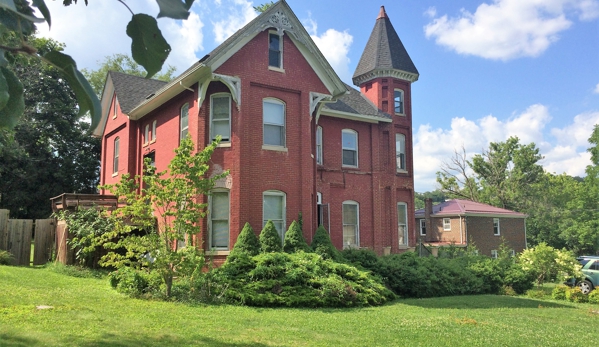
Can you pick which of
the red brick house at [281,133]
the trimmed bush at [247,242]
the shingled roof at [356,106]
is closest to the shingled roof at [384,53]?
the red brick house at [281,133]

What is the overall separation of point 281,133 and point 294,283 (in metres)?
5.96

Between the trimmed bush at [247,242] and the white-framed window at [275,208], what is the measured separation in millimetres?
1259

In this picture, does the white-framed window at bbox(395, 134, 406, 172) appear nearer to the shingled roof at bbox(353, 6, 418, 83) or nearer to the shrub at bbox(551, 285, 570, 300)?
the shingled roof at bbox(353, 6, 418, 83)

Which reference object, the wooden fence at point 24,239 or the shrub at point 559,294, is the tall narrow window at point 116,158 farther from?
the shrub at point 559,294

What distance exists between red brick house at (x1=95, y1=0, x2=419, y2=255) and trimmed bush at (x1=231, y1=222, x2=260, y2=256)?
0.58 m

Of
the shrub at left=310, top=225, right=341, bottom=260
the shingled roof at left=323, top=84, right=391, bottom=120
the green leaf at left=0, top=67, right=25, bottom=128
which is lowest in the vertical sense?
the shrub at left=310, top=225, right=341, bottom=260

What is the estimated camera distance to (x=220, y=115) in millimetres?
16781

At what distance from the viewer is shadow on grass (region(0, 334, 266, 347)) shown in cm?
712

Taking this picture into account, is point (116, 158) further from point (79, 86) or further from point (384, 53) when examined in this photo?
point (79, 86)

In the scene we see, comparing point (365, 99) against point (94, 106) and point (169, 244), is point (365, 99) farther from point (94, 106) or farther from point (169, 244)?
point (94, 106)

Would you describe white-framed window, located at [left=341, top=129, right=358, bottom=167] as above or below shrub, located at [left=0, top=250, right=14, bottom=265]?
above

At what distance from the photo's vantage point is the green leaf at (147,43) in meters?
1.39

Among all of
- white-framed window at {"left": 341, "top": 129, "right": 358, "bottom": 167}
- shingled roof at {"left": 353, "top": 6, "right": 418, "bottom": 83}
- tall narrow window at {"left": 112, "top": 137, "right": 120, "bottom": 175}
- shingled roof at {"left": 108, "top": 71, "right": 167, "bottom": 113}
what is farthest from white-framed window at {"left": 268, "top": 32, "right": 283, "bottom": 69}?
tall narrow window at {"left": 112, "top": 137, "right": 120, "bottom": 175}

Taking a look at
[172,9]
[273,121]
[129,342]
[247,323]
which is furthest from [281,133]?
[172,9]
